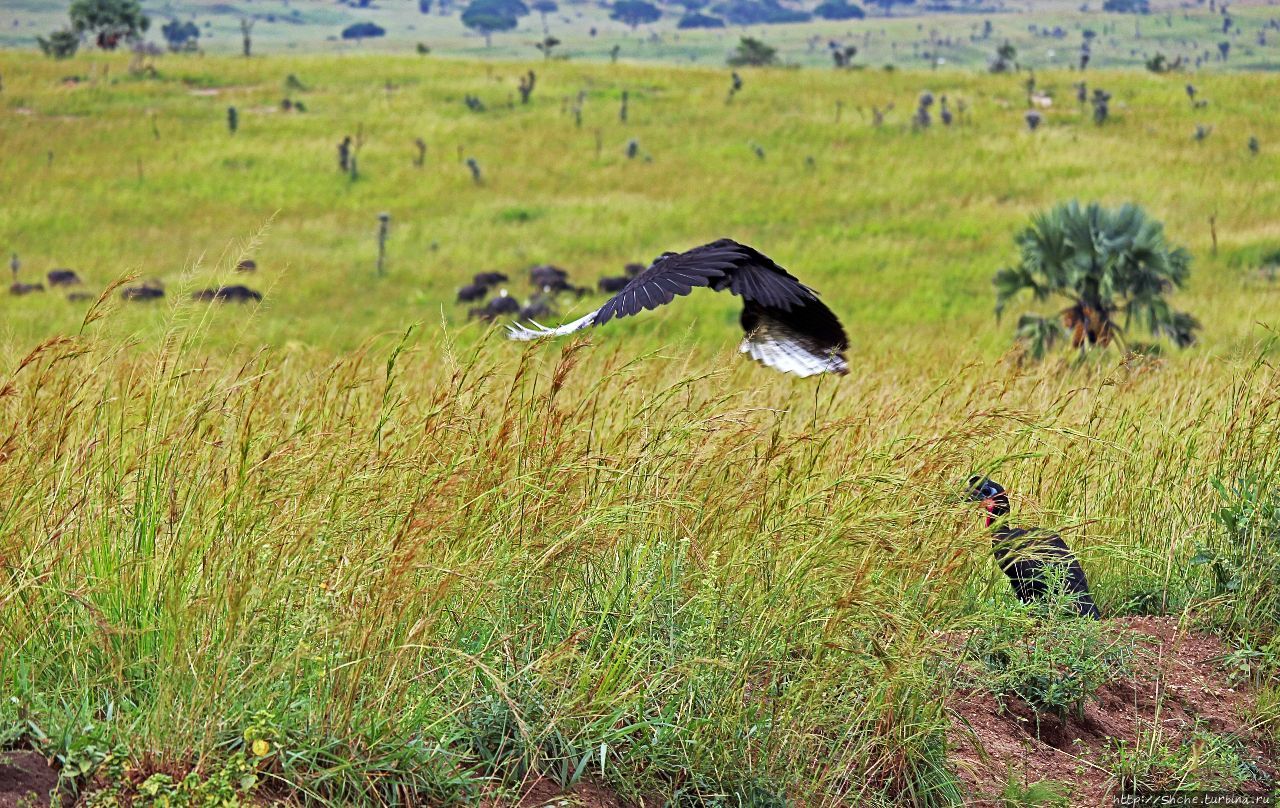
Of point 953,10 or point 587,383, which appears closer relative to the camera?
point 587,383

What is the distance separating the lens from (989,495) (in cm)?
387

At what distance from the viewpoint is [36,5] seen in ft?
409

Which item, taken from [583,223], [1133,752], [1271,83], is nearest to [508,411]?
[1133,752]

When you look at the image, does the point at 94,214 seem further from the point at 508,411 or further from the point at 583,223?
the point at 508,411

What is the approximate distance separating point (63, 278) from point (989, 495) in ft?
65.0

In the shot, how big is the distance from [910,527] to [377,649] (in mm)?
1437

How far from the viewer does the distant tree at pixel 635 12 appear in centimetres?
15038

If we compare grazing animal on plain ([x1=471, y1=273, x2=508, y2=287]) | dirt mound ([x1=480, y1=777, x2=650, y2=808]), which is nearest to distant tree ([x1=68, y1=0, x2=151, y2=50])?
grazing animal on plain ([x1=471, y1=273, x2=508, y2=287])

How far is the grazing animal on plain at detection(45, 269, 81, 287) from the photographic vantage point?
20.4m

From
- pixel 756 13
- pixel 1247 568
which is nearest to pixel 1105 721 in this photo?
pixel 1247 568

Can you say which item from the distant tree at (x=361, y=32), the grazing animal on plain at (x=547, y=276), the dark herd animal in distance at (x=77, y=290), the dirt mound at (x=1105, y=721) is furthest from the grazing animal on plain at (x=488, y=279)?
the distant tree at (x=361, y=32)

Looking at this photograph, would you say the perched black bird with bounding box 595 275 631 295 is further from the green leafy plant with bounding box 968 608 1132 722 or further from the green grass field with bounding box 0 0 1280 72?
the green grass field with bounding box 0 0 1280 72

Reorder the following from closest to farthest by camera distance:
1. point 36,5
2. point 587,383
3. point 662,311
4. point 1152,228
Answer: point 587,383 → point 1152,228 → point 662,311 → point 36,5

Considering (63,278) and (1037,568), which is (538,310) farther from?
(1037,568)
